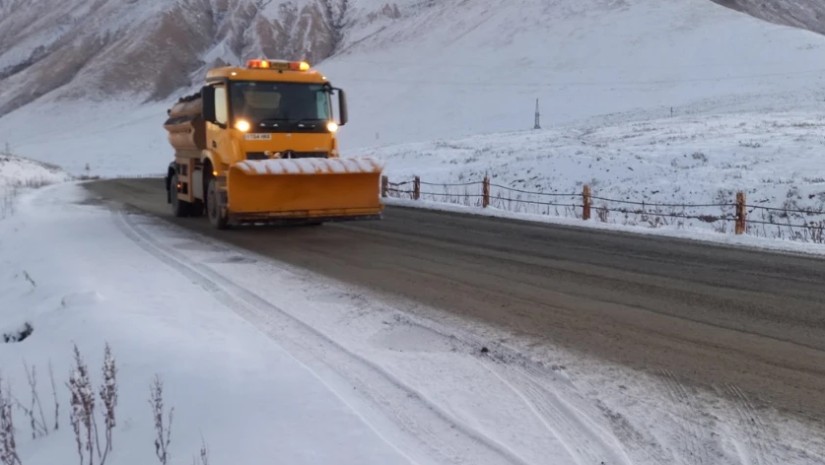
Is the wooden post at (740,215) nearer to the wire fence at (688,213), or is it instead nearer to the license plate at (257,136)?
the wire fence at (688,213)

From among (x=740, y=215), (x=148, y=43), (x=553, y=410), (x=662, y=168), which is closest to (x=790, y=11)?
(x=148, y=43)

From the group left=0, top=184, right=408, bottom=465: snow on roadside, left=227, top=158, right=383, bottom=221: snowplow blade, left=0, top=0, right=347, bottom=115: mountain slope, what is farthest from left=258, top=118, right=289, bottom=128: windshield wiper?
left=0, top=0, right=347, bottom=115: mountain slope

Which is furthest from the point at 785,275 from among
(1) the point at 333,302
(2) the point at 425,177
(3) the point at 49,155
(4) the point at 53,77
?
(4) the point at 53,77

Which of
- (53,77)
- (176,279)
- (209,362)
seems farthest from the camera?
(53,77)

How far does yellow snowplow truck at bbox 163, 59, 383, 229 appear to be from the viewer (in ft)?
43.0

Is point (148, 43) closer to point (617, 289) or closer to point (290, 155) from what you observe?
point (290, 155)

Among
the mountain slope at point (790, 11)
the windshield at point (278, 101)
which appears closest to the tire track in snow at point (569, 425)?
the windshield at point (278, 101)

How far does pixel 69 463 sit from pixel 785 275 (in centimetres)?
870

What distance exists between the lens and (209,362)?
5.73 metres

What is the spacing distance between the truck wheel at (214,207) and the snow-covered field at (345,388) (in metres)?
5.16

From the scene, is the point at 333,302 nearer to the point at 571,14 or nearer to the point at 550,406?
the point at 550,406

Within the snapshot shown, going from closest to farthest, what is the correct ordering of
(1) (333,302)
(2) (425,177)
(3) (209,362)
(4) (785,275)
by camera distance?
1. (3) (209,362)
2. (1) (333,302)
3. (4) (785,275)
4. (2) (425,177)

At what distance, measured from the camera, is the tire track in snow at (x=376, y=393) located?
442 centimetres

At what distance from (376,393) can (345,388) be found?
0.72 feet
